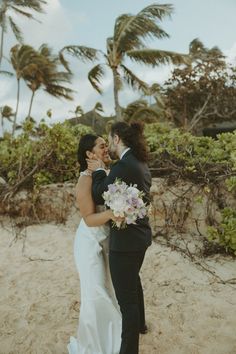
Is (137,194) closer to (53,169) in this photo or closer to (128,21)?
(53,169)

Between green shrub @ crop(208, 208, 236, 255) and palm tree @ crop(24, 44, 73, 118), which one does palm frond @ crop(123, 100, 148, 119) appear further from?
green shrub @ crop(208, 208, 236, 255)

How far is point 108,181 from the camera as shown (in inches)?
119

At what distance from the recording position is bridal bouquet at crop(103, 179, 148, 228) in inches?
111

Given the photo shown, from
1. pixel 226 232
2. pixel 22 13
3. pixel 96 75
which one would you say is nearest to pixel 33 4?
pixel 22 13

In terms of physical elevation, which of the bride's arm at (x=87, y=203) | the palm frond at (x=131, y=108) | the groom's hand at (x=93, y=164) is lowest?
the bride's arm at (x=87, y=203)

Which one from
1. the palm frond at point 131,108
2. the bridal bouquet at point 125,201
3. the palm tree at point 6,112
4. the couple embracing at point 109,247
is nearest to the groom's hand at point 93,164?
the couple embracing at point 109,247

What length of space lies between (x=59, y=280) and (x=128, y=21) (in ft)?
40.2

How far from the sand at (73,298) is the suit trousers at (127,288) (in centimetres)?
83

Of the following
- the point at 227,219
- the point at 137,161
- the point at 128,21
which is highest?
the point at 128,21

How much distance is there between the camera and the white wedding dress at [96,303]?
346cm

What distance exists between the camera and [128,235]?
9.95 ft

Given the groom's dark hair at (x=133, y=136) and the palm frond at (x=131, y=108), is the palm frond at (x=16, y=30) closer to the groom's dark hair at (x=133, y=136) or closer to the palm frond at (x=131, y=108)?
the palm frond at (x=131, y=108)

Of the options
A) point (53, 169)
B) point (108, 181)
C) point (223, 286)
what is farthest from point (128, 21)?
point (108, 181)

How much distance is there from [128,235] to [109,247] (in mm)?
225
